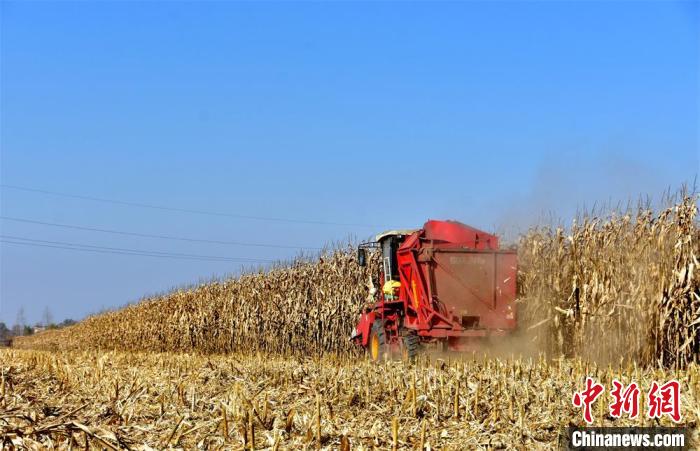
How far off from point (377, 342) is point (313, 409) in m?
7.25

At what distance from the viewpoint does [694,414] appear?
709cm

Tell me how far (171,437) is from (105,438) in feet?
1.72

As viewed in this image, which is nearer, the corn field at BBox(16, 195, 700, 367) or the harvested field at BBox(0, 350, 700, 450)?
the harvested field at BBox(0, 350, 700, 450)

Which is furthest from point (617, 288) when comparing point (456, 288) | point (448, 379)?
point (448, 379)

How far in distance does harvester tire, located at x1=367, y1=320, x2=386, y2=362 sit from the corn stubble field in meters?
1.64

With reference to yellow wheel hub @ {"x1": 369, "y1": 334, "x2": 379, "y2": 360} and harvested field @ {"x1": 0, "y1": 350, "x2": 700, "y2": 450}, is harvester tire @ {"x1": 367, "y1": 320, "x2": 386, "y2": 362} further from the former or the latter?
harvested field @ {"x1": 0, "y1": 350, "x2": 700, "y2": 450}

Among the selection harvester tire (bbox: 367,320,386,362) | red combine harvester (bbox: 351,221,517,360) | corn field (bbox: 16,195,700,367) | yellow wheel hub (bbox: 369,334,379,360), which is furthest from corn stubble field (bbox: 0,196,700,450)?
yellow wheel hub (bbox: 369,334,379,360)

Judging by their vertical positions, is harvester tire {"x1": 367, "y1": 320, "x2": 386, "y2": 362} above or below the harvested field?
above

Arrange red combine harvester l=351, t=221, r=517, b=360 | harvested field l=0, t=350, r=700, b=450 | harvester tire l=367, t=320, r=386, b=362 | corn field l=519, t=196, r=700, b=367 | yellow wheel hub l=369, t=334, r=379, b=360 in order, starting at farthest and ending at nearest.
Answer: yellow wheel hub l=369, t=334, r=379, b=360 < harvester tire l=367, t=320, r=386, b=362 < red combine harvester l=351, t=221, r=517, b=360 < corn field l=519, t=196, r=700, b=367 < harvested field l=0, t=350, r=700, b=450

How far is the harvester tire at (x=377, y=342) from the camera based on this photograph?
1415 cm

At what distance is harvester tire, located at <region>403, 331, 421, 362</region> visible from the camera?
12844 mm

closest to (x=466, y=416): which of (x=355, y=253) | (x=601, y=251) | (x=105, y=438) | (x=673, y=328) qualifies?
(x=105, y=438)

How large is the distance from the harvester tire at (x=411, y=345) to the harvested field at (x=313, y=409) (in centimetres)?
232

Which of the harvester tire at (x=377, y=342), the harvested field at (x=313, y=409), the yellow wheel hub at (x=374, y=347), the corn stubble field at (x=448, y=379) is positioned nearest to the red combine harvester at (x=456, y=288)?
the corn stubble field at (x=448, y=379)
